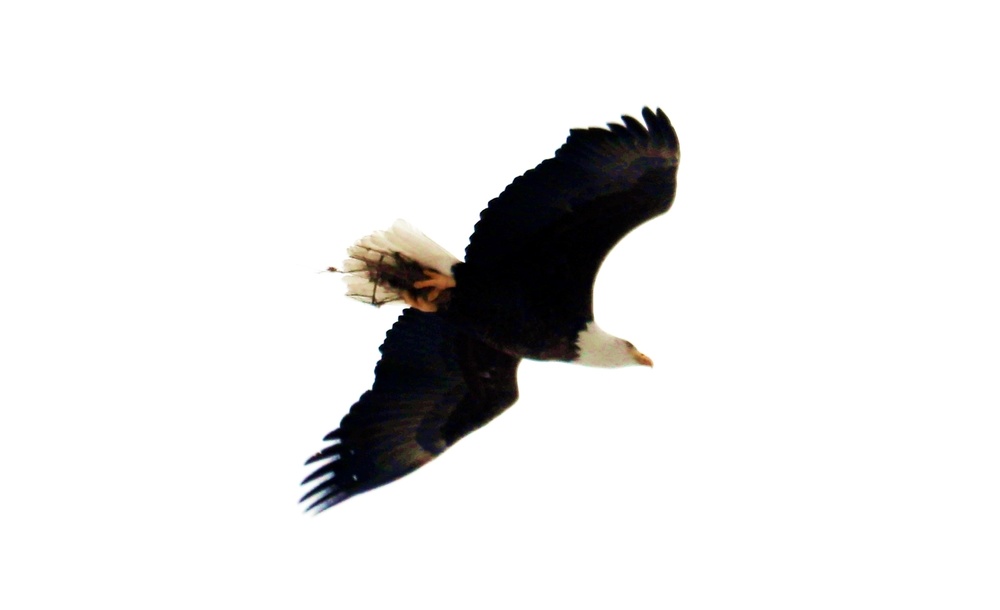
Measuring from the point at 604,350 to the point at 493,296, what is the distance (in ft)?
2.09

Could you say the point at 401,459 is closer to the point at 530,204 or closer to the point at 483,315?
the point at 483,315

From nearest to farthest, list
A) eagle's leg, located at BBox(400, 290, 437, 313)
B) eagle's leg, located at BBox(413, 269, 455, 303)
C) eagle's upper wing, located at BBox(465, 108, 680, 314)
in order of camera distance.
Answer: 1. eagle's upper wing, located at BBox(465, 108, 680, 314)
2. eagle's leg, located at BBox(413, 269, 455, 303)
3. eagle's leg, located at BBox(400, 290, 437, 313)

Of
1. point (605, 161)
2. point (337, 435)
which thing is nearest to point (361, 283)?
point (337, 435)

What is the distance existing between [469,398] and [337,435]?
76cm

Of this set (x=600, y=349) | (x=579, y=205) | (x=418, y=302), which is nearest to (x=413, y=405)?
(x=418, y=302)

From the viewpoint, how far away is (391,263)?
763cm

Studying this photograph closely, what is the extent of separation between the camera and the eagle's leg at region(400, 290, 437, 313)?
7560 millimetres

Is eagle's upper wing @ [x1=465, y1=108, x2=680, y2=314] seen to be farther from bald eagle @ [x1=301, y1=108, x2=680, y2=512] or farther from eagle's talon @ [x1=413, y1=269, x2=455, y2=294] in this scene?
eagle's talon @ [x1=413, y1=269, x2=455, y2=294]

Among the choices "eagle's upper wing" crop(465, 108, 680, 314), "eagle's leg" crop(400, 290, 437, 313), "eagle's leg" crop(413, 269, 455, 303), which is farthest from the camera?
"eagle's leg" crop(400, 290, 437, 313)

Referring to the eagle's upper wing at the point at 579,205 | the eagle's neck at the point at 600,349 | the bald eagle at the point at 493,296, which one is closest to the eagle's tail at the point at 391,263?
the bald eagle at the point at 493,296

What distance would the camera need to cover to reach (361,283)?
25.5 ft

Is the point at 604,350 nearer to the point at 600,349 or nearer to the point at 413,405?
the point at 600,349

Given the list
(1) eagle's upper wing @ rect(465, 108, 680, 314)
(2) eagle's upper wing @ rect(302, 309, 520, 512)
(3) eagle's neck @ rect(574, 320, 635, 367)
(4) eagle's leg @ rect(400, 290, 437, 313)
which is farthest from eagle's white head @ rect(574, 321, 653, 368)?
(4) eagle's leg @ rect(400, 290, 437, 313)

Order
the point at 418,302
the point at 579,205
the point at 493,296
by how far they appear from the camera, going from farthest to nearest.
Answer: the point at 418,302, the point at 493,296, the point at 579,205
